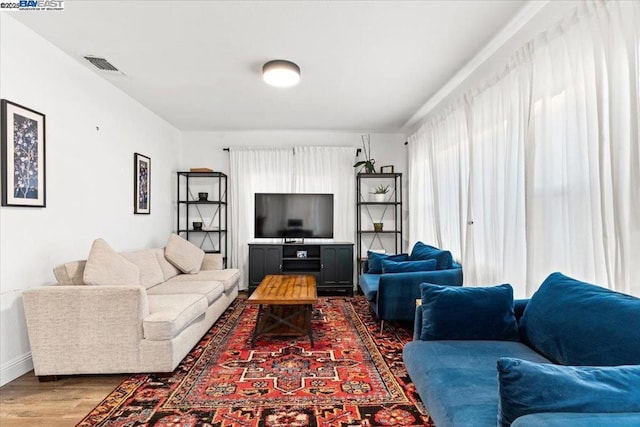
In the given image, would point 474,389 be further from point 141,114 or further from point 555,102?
point 141,114

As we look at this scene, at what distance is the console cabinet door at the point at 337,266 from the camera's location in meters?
4.95

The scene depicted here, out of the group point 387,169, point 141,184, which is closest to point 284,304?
point 141,184

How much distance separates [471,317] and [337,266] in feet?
10.2

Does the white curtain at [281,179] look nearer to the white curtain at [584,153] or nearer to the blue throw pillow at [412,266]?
the blue throw pillow at [412,266]

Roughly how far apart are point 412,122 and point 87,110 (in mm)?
4041

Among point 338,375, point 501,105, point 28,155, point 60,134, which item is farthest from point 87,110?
point 501,105

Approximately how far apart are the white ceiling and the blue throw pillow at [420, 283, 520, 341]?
1898 millimetres

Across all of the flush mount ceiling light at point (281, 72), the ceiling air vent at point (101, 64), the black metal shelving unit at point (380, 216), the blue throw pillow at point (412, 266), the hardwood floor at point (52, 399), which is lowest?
the hardwood floor at point (52, 399)

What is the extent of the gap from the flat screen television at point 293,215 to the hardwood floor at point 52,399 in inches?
117

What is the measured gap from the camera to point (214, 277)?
155 inches

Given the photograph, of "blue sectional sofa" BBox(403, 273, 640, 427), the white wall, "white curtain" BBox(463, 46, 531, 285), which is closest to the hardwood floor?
the white wall

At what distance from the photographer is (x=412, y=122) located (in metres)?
4.89

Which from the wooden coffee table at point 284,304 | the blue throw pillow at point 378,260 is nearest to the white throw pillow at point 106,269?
the wooden coffee table at point 284,304

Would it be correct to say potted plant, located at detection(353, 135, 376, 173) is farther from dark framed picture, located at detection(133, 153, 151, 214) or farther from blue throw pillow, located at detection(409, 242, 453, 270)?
dark framed picture, located at detection(133, 153, 151, 214)
